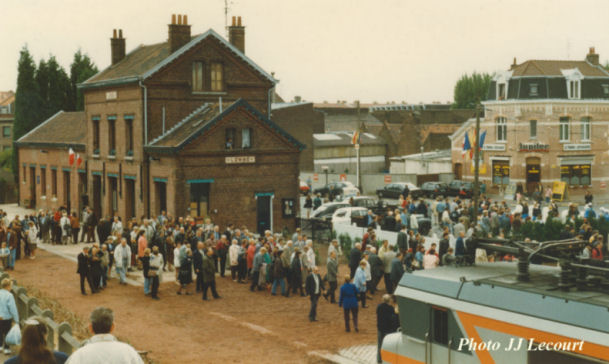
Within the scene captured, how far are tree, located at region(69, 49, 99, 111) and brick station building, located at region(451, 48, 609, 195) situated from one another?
129ft

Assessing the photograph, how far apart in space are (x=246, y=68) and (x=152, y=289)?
19699 mm

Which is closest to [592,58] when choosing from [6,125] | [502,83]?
[502,83]

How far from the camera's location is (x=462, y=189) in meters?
55.2

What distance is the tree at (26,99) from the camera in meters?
70.2

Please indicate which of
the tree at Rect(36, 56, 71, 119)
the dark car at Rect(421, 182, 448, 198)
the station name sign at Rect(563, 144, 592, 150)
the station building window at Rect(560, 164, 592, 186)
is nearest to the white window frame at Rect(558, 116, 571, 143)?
the station name sign at Rect(563, 144, 592, 150)

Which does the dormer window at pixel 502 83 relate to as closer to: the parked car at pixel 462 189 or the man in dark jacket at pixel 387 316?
the parked car at pixel 462 189

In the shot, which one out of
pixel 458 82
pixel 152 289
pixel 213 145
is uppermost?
pixel 458 82

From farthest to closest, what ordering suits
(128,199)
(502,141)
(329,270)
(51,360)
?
(502,141)
(128,199)
(329,270)
(51,360)

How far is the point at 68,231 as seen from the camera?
114 feet

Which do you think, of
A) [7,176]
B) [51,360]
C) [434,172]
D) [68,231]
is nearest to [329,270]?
[51,360]

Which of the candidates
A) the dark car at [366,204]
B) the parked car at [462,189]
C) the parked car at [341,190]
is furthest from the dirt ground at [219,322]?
the parked car at [462,189]

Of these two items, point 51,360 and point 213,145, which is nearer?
point 51,360

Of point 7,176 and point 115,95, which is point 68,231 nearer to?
point 115,95

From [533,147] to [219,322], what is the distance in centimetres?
4391
